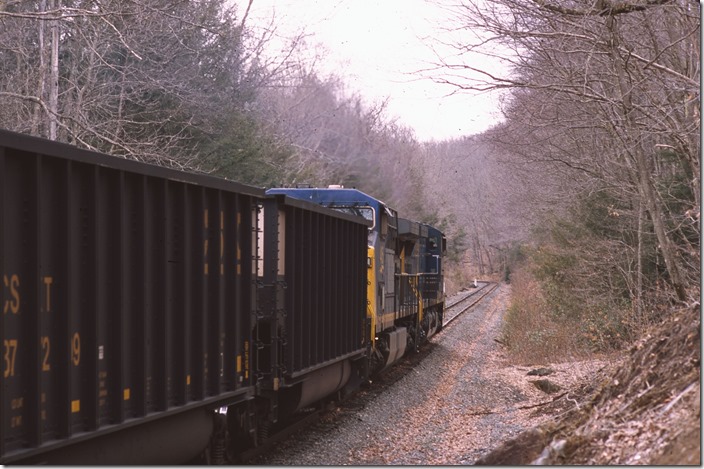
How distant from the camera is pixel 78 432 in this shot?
615cm

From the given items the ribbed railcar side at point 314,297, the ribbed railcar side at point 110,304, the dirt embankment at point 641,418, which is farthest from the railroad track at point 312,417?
the dirt embankment at point 641,418

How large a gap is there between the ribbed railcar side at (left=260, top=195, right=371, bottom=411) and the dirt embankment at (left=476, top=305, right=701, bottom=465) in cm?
291

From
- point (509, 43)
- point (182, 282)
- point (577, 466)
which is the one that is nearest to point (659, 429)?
point (577, 466)

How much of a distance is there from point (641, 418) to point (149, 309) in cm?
425

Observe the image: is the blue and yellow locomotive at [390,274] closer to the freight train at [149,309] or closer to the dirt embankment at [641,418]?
the freight train at [149,309]

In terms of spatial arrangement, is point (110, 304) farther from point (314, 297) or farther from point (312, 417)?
Answer: point (312, 417)

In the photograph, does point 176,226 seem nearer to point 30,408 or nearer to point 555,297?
point 30,408

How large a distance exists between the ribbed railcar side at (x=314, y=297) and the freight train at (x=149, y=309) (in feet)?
0.09

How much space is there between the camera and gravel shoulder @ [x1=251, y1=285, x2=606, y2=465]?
11102mm

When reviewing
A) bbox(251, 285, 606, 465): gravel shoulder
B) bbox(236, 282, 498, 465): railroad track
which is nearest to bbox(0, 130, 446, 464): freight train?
bbox(236, 282, 498, 465): railroad track

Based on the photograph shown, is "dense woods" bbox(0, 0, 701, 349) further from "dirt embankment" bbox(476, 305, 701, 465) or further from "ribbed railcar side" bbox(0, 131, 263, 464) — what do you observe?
"ribbed railcar side" bbox(0, 131, 263, 464)

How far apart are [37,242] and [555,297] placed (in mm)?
24069

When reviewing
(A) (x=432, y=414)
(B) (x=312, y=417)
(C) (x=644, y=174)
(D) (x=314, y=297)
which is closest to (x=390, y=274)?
(A) (x=432, y=414)

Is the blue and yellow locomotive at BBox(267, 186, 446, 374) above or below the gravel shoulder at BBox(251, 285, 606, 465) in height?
above
